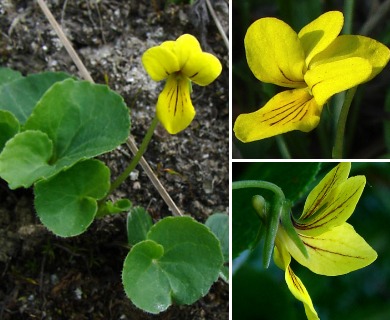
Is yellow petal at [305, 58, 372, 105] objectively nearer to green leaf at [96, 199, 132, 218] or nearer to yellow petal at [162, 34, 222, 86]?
yellow petal at [162, 34, 222, 86]

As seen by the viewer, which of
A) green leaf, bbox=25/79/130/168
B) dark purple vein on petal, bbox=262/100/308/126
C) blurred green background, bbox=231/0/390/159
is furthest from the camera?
green leaf, bbox=25/79/130/168

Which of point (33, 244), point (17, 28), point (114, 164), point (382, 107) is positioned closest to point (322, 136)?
point (382, 107)

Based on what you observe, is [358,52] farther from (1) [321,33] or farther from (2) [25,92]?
(2) [25,92]

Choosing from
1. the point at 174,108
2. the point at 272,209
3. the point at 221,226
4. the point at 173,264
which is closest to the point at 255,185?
the point at 272,209

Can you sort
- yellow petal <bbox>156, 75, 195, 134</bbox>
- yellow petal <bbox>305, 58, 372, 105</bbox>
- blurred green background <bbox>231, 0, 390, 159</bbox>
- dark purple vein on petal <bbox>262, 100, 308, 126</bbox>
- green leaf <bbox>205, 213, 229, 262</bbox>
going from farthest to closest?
1. green leaf <bbox>205, 213, 229, 262</bbox>
2. yellow petal <bbox>156, 75, 195, 134</bbox>
3. blurred green background <bbox>231, 0, 390, 159</bbox>
4. dark purple vein on petal <bbox>262, 100, 308, 126</bbox>
5. yellow petal <bbox>305, 58, 372, 105</bbox>

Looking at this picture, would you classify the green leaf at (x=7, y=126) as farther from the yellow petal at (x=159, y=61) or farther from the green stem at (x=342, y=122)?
the green stem at (x=342, y=122)

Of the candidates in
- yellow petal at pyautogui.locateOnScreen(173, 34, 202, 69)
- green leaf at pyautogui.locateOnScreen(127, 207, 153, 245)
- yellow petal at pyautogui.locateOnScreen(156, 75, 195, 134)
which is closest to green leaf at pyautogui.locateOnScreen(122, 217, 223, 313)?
green leaf at pyautogui.locateOnScreen(127, 207, 153, 245)

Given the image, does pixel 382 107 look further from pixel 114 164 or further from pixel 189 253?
pixel 114 164
